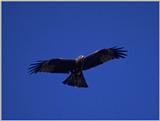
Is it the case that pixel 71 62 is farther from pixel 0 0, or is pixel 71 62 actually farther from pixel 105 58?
pixel 0 0

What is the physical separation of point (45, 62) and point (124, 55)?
2488mm

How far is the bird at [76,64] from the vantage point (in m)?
16.8

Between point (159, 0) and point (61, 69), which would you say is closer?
point (61, 69)

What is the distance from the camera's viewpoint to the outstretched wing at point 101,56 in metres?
17.2

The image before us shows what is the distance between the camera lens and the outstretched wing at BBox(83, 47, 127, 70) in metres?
17.2

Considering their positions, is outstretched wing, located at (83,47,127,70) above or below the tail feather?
above

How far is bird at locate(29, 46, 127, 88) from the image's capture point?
1677 cm

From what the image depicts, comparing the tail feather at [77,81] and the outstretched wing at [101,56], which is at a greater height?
the outstretched wing at [101,56]

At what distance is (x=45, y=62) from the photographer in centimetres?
1706

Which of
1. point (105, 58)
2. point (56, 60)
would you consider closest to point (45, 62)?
point (56, 60)

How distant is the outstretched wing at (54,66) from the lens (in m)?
17.0

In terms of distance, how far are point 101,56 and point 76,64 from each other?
2.76 ft

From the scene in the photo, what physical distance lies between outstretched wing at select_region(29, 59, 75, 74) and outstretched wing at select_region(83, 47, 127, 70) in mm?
469

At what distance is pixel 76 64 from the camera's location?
1709 centimetres
